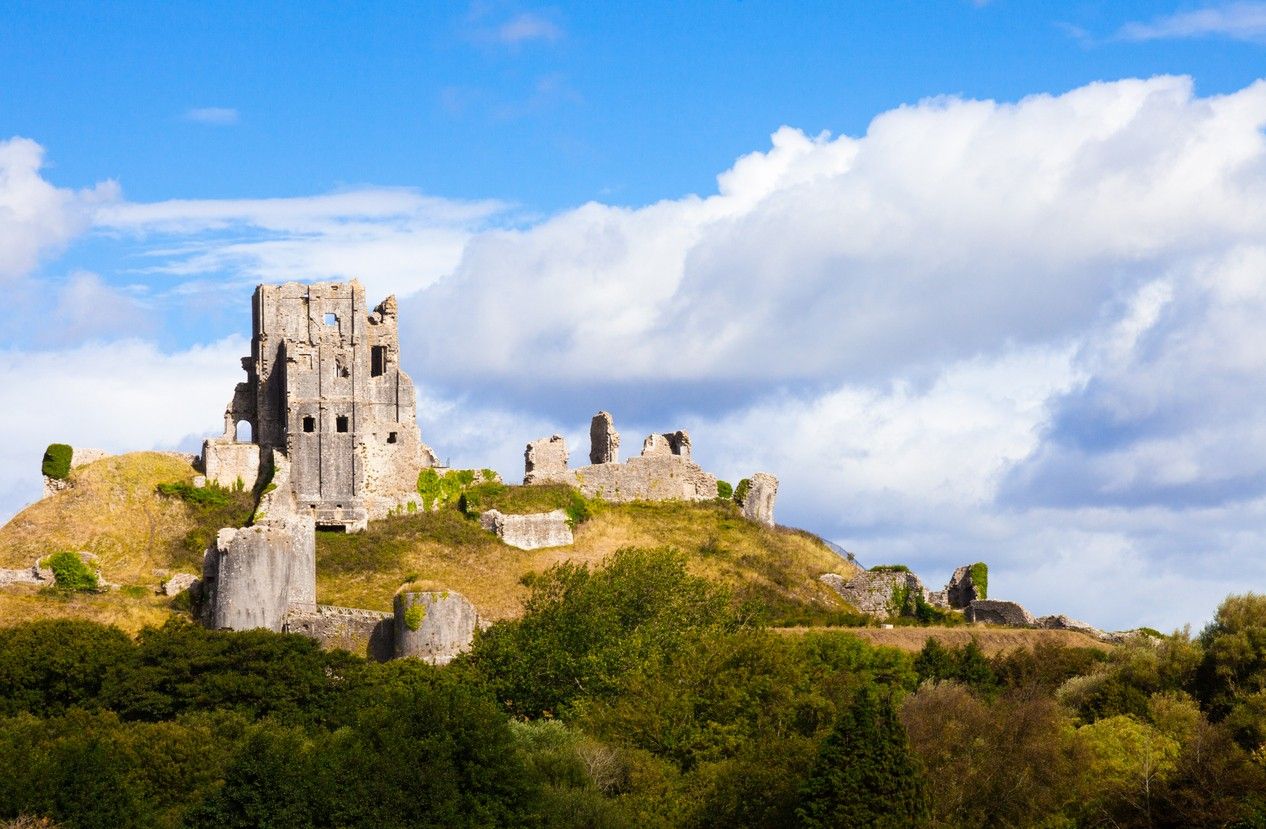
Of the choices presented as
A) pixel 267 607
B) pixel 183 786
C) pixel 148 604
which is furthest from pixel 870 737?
pixel 148 604

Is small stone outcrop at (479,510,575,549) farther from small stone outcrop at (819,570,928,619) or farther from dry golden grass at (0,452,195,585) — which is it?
dry golden grass at (0,452,195,585)

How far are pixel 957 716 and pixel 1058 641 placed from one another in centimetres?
1864

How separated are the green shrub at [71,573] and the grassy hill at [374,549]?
34.2 inches

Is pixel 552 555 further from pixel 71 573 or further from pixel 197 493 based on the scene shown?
pixel 71 573

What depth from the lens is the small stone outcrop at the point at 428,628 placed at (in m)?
59.7

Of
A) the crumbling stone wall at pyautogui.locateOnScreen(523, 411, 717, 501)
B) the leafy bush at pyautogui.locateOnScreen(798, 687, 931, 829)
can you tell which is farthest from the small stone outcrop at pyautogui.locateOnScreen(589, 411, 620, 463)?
the leafy bush at pyautogui.locateOnScreen(798, 687, 931, 829)

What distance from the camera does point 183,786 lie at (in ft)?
165

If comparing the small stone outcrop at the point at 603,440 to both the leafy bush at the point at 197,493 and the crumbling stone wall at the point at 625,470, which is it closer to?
the crumbling stone wall at the point at 625,470

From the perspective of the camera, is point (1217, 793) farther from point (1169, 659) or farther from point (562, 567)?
point (562, 567)

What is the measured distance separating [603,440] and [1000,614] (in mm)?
14753

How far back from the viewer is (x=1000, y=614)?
7600 centimetres

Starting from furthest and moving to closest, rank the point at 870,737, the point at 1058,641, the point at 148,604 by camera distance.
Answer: the point at 1058,641, the point at 148,604, the point at 870,737

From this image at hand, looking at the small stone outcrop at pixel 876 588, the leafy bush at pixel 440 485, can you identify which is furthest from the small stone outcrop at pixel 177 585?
the small stone outcrop at pixel 876 588

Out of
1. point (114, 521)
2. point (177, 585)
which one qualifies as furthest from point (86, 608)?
point (114, 521)
